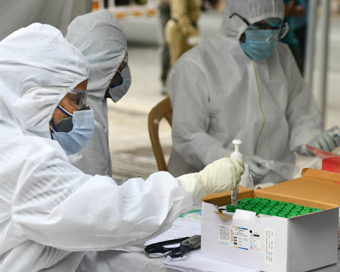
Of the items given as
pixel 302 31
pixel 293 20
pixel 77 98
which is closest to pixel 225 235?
pixel 77 98

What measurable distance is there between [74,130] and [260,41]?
1.34m

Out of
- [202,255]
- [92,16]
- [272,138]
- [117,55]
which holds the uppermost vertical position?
[92,16]

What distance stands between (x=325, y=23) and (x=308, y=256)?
392cm

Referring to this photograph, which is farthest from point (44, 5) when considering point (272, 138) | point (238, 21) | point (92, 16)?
point (272, 138)

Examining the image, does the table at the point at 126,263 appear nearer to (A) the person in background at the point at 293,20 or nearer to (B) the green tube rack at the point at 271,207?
(B) the green tube rack at the point at 271,207

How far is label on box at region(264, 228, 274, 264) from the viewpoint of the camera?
53.6 inches

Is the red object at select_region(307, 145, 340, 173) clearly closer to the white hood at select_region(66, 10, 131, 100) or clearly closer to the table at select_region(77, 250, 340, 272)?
the table at select_region(77, 250, 340, 272)

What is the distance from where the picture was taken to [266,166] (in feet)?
7.29

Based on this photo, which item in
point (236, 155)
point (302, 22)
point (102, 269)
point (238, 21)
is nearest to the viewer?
point (102, 269)

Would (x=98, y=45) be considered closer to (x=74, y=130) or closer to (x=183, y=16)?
(x=74, y=130)

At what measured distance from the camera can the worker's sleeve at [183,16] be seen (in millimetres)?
6457

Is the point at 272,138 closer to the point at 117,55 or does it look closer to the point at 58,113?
the point at 117,55

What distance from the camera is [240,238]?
1423 millimetres

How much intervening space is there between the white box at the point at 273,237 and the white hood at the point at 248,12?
1243 mm
